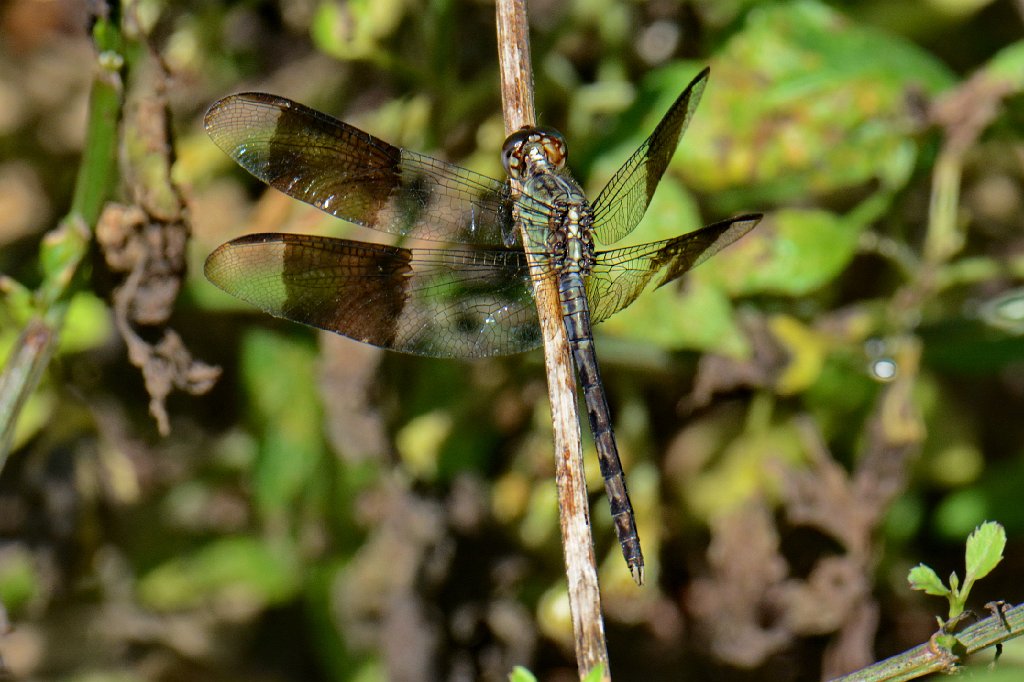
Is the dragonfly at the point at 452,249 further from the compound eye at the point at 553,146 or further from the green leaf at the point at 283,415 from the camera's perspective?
the green leaf at the point at 283,415

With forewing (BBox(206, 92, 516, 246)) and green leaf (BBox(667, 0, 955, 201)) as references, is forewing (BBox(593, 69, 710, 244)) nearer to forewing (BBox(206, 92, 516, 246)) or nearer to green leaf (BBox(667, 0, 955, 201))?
forewing (BBox(206, 92, 516, 246))

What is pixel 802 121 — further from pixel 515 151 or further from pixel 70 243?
pixel 70 243

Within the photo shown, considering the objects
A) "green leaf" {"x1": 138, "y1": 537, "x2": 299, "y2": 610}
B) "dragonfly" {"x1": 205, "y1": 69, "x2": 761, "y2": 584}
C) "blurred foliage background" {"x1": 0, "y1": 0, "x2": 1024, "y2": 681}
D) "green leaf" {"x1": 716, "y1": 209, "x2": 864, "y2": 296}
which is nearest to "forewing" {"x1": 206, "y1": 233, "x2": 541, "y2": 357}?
"dragonfly" {"x1": 205, "y1": 69, "x2": 761, "y2": 584}

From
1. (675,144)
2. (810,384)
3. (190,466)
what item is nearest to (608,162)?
(675,144)

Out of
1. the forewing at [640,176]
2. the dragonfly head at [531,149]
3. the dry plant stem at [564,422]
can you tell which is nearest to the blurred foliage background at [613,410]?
the forewing at [640,176]

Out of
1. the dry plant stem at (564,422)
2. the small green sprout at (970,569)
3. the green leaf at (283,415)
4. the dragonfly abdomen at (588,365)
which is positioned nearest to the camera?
the small green sprout at (970,569)

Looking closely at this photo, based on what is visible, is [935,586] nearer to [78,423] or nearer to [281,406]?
[281,406]
